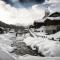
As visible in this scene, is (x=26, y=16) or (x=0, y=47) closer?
(x=0, y=47)

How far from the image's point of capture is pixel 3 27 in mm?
2711

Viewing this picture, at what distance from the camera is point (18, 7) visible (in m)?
2.74

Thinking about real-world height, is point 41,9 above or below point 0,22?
above

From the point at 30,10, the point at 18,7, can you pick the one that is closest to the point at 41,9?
the point at 30,10

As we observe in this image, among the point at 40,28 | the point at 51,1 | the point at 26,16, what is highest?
the point at 51,1

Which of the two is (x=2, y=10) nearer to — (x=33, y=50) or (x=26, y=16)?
(x=26, y=16)

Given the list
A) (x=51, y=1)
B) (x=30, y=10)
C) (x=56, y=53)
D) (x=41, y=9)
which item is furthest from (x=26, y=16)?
(x=56, y=53)

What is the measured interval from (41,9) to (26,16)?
293 millimetres

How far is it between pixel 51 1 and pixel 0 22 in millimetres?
934

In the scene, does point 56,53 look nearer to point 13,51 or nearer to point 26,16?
point 13,51

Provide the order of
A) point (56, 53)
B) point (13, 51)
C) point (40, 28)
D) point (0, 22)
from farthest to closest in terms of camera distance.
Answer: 1. point (40, 28)
2. point (0, 22)
3. point (13, 51)
4. point (56, 53)

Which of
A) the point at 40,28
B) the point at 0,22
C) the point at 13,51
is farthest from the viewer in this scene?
the point at 40,28

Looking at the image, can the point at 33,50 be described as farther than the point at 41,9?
No

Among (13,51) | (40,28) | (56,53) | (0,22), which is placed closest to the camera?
(56,53)
